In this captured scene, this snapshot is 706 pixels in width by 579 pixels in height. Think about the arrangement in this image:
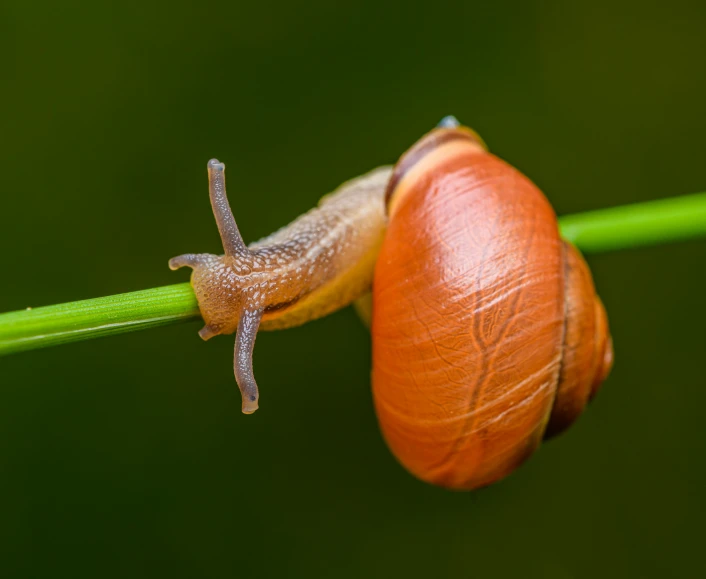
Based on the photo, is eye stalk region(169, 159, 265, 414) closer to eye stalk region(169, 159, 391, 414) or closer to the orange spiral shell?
eye stalk region(169, 159, 391, 414)

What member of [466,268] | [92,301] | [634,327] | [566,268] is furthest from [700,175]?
[92,301]

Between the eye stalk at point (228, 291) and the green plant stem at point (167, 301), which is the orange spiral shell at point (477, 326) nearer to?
the green plant stem at point (167, 301)

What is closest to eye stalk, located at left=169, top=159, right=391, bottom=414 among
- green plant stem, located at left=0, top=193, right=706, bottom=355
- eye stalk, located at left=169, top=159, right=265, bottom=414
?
eye stalk, located at left=169, top=159, right=265, bottom=414

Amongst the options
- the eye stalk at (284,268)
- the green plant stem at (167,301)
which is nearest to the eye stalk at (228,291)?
the eye stalk at (284,268)

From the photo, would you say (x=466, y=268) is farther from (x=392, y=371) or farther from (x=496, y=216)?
(x=392, y=371)

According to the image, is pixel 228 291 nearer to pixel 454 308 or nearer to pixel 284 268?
pixel 284 268

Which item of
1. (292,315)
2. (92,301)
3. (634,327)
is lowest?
(634,327)
